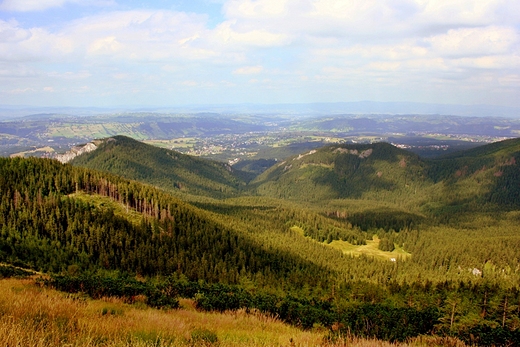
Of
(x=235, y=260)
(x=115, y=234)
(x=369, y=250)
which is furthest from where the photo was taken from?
(x=369, y=250)

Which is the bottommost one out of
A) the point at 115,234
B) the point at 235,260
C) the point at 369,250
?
the point at 369,250

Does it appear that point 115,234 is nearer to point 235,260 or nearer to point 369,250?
point 235,260

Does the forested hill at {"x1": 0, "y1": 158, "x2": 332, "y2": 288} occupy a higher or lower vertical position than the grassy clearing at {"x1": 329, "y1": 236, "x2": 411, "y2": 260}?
higher

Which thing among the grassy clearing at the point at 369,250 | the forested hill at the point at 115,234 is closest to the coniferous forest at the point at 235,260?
the forested hill at the point at 115,234

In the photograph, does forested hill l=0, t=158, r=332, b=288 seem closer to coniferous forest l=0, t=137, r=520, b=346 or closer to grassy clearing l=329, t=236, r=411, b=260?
coniferous forest l=0, t=137, r=520, b=346

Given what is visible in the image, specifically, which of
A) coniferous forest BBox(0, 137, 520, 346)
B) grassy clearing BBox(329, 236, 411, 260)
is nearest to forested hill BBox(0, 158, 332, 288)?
coniferous forest BBox(0, 137, 520, 346)

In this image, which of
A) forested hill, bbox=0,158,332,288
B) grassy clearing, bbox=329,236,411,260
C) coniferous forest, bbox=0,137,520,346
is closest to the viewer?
coniferous forest, bbox=0,137,520,346

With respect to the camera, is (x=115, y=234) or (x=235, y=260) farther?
(x=235, y=260)

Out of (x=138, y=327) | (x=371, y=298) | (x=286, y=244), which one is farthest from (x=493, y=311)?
(x=286, y=244)

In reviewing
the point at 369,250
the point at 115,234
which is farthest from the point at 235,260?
the point at 369,250
